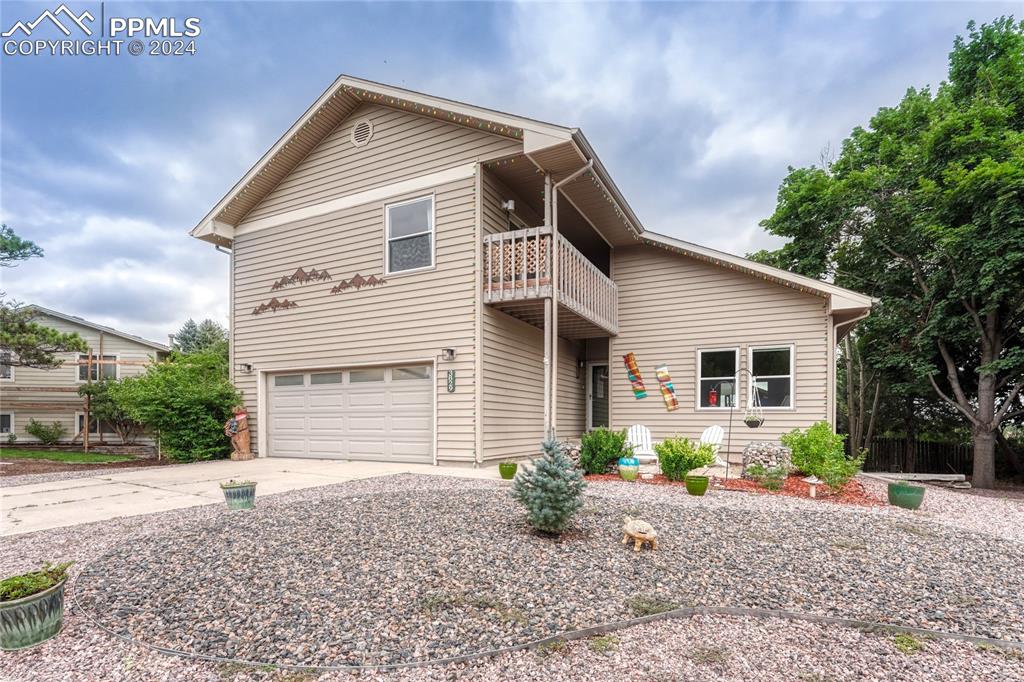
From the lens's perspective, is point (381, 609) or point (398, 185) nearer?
point (381, 609)

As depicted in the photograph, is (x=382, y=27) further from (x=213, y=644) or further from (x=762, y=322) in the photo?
(x=213, y=644)

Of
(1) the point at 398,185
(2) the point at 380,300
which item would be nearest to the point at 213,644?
(2) the point at 380,300

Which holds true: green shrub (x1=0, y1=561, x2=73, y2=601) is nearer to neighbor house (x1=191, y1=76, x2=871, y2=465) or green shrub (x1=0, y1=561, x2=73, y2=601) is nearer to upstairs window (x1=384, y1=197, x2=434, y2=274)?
neighbor house (x1=191, y1=76, x2=871, y2=465)

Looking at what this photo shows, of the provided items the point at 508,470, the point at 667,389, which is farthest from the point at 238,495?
the point at 667,389

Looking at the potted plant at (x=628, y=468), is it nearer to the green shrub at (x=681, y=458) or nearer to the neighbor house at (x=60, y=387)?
the green shrub at (x=681, y=458)

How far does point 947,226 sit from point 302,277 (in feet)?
45.3

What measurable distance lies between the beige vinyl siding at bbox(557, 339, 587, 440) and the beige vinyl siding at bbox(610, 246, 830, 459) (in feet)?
3.71

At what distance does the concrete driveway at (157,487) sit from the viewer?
5164 millimetres

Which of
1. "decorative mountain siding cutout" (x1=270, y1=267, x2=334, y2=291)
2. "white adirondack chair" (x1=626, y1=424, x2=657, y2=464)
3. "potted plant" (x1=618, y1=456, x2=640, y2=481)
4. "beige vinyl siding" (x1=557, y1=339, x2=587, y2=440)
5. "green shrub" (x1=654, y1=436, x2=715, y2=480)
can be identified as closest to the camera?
"green shrub" (x1=654, y1=436, x2=715, y2=480)

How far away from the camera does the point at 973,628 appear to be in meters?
2.92

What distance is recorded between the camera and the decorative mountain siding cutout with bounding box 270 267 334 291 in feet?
32.7

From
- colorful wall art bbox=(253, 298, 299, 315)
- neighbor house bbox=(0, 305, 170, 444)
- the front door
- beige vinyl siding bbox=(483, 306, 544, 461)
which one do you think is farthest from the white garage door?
neighbor house bbox=(0, 305, 170, 444)

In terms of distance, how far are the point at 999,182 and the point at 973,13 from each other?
600cm

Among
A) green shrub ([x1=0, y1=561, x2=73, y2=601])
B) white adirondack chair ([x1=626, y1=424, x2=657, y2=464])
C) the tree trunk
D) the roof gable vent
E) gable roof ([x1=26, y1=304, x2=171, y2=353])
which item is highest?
the roof gable vent
